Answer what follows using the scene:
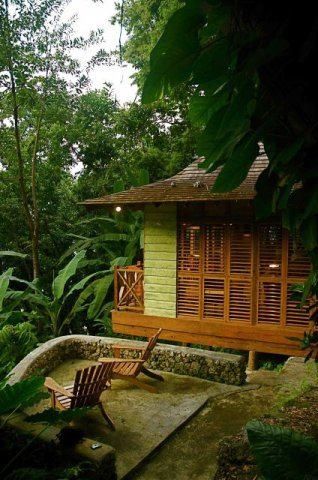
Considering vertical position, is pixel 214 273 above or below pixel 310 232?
below

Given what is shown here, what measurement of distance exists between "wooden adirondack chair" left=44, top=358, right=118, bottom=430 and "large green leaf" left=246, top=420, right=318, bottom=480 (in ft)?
13.4

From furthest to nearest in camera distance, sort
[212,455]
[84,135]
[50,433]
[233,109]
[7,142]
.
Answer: [84,135] → [7,142] → [212,455] → [50,433] → [233,109]

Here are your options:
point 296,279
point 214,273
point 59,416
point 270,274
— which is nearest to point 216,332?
point 214,273

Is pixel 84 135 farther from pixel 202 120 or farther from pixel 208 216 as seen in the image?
pixel 202 120

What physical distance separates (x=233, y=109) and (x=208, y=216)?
741cm

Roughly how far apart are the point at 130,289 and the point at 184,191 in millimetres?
2702

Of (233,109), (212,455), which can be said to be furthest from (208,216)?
(233,109)

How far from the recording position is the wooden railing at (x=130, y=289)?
9.12 m

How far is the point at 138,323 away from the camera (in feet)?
29.5

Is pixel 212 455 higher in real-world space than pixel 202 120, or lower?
lower

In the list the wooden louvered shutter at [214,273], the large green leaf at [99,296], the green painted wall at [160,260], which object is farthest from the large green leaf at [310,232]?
the large green leaf at [99,296]

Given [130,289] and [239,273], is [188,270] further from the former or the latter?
[130,289]

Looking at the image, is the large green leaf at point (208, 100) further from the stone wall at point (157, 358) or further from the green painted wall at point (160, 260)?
the green painted wall at point (160, 260)

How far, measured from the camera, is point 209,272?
8.31 metres
